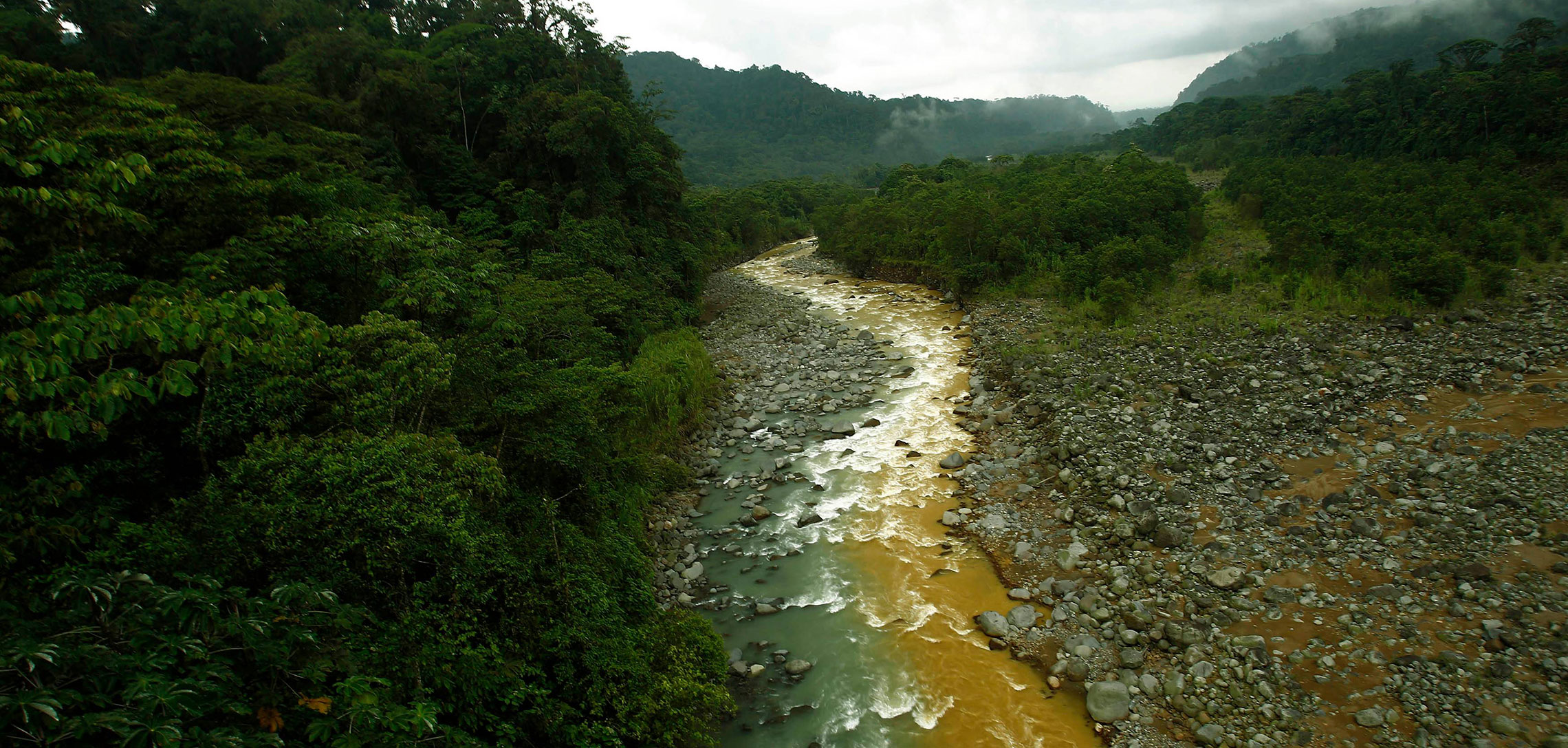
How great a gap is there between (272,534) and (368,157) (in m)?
17.0

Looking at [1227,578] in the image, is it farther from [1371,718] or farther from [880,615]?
[880,615]

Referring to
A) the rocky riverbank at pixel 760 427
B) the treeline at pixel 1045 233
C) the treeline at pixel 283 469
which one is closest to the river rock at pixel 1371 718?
the rocky riverbank at pixel 760 427

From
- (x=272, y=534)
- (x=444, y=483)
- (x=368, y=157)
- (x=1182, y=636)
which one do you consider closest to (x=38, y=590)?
(x=272, y=534)

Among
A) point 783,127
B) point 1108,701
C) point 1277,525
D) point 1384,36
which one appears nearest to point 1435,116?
point 1277,525

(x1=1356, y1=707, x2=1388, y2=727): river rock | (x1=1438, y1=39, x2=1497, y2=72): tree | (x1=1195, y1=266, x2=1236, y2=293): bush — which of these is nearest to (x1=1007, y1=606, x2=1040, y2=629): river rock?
(x1=1356, y1=707, x2=1388, y2=727): river rock

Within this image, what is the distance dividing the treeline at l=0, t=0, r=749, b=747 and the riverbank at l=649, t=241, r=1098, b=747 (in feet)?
4.49

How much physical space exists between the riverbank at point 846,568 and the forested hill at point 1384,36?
109 m

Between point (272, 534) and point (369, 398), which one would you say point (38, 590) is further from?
point (369, 398)

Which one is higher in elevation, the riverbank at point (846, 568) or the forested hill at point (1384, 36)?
the forested hill at point (1384, 36)

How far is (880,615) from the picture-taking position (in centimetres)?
953

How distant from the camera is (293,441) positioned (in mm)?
5199

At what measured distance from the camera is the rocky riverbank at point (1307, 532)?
21.7ft

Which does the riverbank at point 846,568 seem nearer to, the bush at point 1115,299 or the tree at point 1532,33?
the bush at point 1115,299

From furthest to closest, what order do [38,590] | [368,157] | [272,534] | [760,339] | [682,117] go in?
[682,117] < [760,339] < [368,157] < [272,534] < [38,590]
